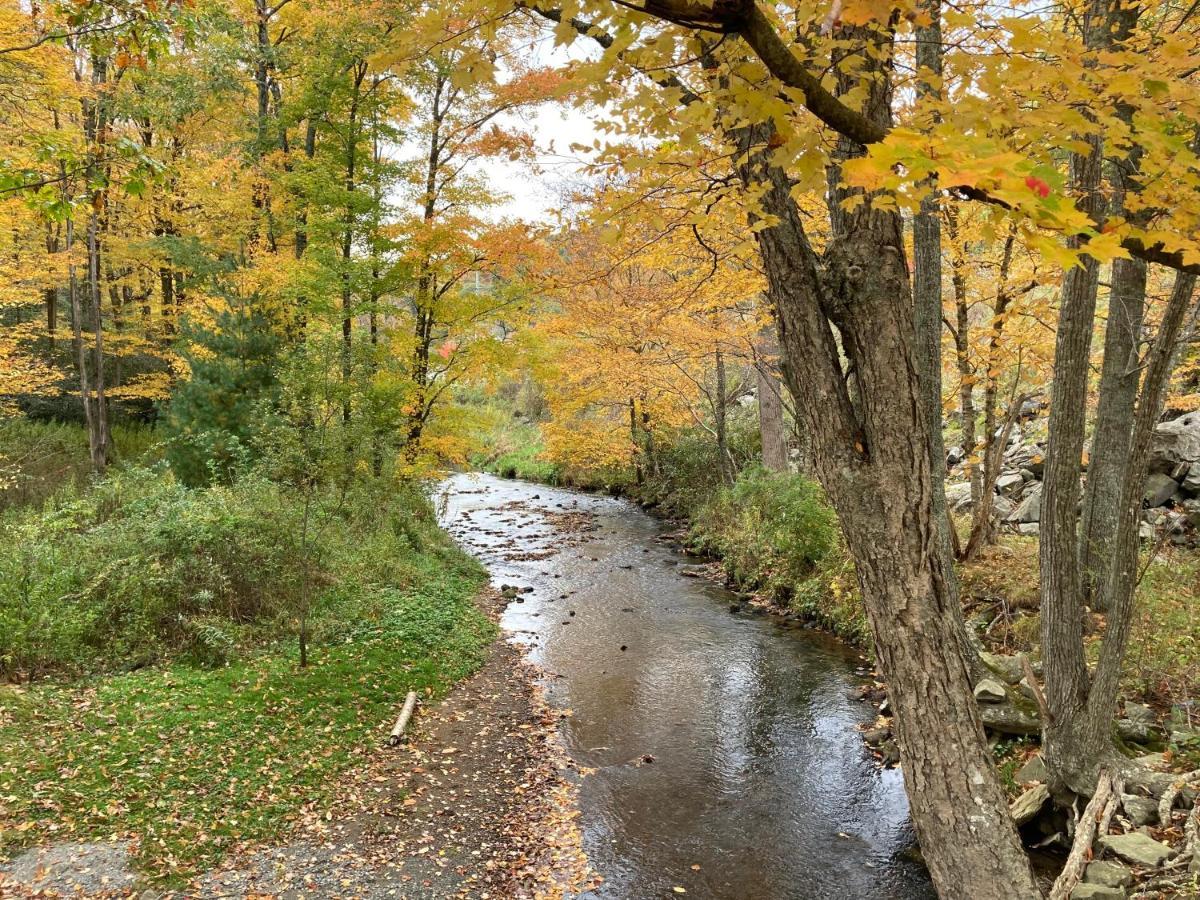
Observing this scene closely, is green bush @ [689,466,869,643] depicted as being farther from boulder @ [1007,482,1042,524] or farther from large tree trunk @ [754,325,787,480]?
boulder @ [1007,482,1042,524]

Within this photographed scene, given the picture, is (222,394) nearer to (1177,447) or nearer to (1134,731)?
(1134,731)

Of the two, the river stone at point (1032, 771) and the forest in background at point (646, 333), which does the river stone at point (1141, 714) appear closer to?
the forest in background at point (646, 333)

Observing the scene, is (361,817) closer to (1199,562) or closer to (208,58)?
(1199,562)

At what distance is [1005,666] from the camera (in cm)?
658

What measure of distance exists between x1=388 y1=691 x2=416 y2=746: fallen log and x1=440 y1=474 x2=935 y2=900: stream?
67.4 inches

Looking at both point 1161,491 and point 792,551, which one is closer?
point 1161,491

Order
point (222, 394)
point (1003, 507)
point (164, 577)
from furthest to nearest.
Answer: point (222, 394) < point (1003, 507) < point (164, 577)

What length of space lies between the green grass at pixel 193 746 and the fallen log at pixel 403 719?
0.13m

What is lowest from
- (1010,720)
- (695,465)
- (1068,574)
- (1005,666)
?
(1010,720)

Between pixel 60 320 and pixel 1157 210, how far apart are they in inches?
918

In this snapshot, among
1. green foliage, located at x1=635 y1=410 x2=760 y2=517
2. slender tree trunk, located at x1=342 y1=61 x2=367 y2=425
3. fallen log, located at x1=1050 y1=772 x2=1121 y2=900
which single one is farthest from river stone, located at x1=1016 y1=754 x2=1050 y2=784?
green foliage, located at x1=635 y1=410 x2=760 y2=517

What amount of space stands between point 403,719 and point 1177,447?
34.7 ft

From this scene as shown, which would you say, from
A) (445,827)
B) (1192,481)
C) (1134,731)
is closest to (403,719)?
(445,827)

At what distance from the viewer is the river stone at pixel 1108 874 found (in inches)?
156
